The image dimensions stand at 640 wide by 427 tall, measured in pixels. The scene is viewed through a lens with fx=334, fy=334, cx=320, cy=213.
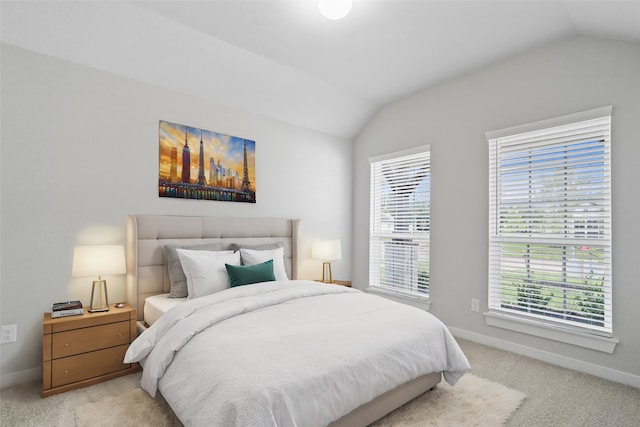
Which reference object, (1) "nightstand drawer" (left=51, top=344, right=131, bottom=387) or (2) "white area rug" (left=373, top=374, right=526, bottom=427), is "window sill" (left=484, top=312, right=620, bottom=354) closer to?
(2) "white area rug" (left=373, top=374, right=526, bottom=427)

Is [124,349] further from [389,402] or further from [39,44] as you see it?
[39,44]

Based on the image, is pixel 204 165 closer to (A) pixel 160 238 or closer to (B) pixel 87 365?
(A) pixel 160 238

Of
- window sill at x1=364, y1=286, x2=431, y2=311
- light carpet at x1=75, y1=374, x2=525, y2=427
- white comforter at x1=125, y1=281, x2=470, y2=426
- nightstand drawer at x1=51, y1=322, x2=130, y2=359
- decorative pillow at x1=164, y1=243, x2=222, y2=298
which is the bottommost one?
light carpet at x1=75, y1=374, x2=525, y2=427

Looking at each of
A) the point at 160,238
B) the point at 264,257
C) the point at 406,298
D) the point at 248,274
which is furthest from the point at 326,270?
the point at 160,238

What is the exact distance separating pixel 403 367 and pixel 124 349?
208cm

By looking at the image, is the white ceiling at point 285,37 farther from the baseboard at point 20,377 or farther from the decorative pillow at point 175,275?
the baseboard at point 20,377

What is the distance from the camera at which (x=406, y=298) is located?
4.08 meters

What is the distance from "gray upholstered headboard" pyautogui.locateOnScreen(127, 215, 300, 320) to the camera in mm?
2898

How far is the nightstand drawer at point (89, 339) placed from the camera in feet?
7.58

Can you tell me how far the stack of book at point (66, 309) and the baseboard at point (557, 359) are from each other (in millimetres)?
3446

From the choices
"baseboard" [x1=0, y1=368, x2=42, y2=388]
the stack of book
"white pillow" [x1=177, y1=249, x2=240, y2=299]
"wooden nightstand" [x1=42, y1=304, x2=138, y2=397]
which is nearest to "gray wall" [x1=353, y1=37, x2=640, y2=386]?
"white pillow" [x1=177, y1=249, x2=240, y2=299]

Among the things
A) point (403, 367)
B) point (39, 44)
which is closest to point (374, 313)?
point (403, 367)

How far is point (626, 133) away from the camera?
2539 mm

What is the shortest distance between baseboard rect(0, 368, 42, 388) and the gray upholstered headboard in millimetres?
752
